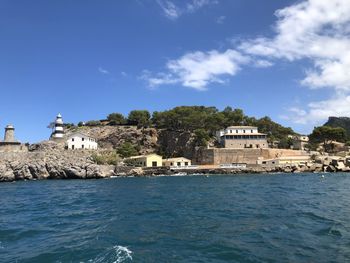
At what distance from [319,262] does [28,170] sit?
57.6 m

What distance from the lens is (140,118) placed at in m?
101

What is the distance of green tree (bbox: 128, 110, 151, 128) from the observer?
324ft

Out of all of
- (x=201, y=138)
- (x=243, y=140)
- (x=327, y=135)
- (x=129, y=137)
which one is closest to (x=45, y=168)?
(x=201, y=138)

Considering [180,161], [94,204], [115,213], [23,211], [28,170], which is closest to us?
[115,213]

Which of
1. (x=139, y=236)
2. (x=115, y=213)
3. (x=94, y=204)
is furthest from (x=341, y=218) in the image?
(x=94, y=204)

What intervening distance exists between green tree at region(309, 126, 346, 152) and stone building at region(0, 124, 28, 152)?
65.3 metres

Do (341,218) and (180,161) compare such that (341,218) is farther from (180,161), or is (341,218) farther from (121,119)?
(121,119)

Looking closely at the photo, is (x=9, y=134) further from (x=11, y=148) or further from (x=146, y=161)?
(x=146, y=161)

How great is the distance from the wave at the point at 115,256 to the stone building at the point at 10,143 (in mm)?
62783

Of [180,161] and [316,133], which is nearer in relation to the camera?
[180,161]

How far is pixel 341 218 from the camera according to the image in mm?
18859

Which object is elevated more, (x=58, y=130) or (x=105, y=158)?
(x=58, y=130)

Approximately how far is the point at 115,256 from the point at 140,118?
89256 mm

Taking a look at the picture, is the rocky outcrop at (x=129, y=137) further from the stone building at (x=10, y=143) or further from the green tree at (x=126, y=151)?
the stone building at (x=10, y=143)
